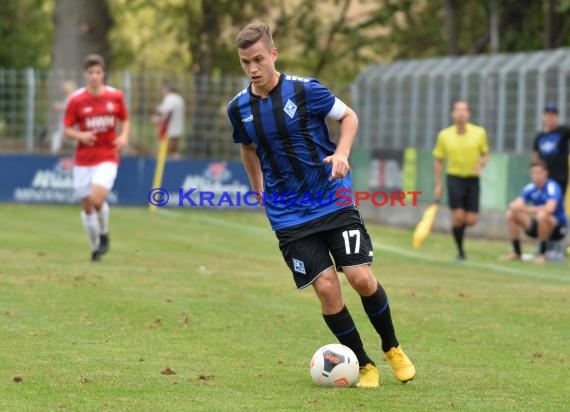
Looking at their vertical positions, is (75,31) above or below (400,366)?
above

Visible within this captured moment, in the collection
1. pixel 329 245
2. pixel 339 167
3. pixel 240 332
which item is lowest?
pixel 240 332

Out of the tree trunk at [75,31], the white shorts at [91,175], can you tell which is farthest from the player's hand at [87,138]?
the tree trunk at [75,31]

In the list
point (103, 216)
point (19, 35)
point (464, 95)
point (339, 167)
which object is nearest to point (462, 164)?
point (103, 216)

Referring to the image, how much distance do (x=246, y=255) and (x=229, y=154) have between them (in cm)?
1071

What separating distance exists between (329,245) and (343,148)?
0.62 metres

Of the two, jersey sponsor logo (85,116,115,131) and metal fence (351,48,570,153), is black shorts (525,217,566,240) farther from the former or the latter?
jersey sponsor logo (85,116,115,131)

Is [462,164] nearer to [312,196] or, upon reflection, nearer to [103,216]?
[103,216]

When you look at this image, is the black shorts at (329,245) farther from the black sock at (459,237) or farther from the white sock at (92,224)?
the black sock at (459,237)

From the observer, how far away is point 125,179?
28375 mm

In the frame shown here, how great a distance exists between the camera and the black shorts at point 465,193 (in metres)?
19.1

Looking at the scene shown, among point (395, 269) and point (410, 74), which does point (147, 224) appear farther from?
point (395, 269)

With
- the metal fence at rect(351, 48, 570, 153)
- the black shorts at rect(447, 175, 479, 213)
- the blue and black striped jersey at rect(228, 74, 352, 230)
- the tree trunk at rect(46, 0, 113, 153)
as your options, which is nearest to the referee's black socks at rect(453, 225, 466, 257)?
the black shorts at rect(447, 175, 479, 213)

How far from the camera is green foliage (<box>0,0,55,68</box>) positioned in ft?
149

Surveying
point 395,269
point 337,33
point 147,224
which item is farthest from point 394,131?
point 337,33
